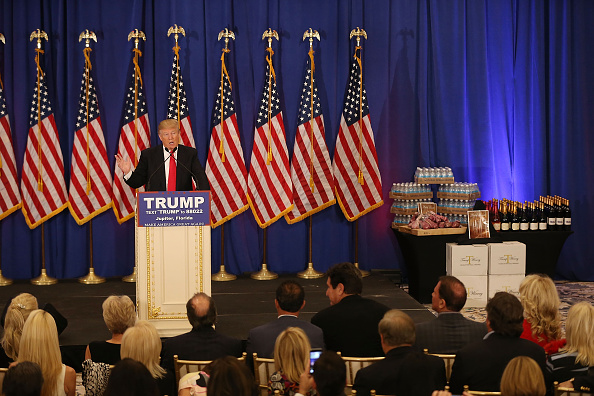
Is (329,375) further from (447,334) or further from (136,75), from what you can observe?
(136,75)

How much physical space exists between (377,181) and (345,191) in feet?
1.28

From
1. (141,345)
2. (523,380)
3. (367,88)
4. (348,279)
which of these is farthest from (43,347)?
(367,88)

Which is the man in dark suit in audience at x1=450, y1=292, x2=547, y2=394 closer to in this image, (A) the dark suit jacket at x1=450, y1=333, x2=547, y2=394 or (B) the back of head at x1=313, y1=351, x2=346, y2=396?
(A) the dark suit jacket at x1=450, y1=333, x2=547, y2=394

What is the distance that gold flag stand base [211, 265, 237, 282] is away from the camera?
354 inches

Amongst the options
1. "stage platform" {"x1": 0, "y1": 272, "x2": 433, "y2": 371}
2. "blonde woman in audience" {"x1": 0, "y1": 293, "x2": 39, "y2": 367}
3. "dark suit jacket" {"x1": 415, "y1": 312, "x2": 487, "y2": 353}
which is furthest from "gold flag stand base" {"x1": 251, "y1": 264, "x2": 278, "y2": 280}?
"dark suit jacket" {"x1": 415, "y1": 312, "x2": 487, "y2": 353}

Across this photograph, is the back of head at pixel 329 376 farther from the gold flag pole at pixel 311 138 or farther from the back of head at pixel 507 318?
the gold flag pole at pixel 311 138

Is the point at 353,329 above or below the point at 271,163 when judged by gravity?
below

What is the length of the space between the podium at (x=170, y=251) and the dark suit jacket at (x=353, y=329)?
1.67 meters

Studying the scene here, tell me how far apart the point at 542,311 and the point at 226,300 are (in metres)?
4.00

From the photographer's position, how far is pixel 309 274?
913 cm

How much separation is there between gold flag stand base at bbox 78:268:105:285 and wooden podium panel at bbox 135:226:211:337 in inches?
112

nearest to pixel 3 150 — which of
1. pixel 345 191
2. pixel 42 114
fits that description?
pixel 42 114

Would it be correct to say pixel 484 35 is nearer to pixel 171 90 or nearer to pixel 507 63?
pixel 507 63

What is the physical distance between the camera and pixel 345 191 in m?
9.20
